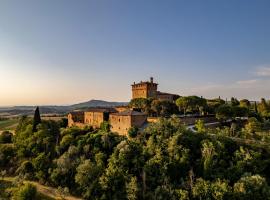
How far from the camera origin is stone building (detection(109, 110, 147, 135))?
3706 centimetres

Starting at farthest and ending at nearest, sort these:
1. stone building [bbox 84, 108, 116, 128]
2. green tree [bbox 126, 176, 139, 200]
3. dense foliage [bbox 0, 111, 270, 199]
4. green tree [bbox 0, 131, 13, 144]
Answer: green tree [bbox 0, 131, 13, 144]
stone building [bbox 84, 108, 116, 128]
green tree [bbox 126, 176, 139, 200]
dense foliage [bbox 0, 111, 270, 199]

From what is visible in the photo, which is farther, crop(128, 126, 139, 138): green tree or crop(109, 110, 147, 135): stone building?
crop(109, 110, 147, 135): stone building

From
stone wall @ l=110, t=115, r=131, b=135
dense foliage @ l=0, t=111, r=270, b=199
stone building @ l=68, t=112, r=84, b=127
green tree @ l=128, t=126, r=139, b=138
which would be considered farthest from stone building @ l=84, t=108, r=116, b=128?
green tree @ l=128, t=126, r=139, b=138

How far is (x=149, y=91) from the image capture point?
198 ft

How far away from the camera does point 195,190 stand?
23.0 metres

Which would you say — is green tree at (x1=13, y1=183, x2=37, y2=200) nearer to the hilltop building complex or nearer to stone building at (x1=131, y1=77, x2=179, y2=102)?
the hilltop building complex

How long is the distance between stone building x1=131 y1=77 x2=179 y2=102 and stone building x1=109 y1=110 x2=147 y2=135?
845 inches

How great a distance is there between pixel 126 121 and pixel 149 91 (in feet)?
79.4

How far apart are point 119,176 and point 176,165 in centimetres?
739

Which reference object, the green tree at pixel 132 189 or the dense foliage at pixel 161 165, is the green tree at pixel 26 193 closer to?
the dense foliage at pixel 161 165

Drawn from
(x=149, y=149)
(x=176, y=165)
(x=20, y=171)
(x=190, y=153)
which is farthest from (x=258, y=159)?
(x=20, y=171)

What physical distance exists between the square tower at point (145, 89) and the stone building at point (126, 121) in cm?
2130

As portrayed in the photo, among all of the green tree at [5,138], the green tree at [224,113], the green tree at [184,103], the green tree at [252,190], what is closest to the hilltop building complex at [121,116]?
the green tree at [184,103]

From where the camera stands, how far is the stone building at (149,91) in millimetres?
60219
